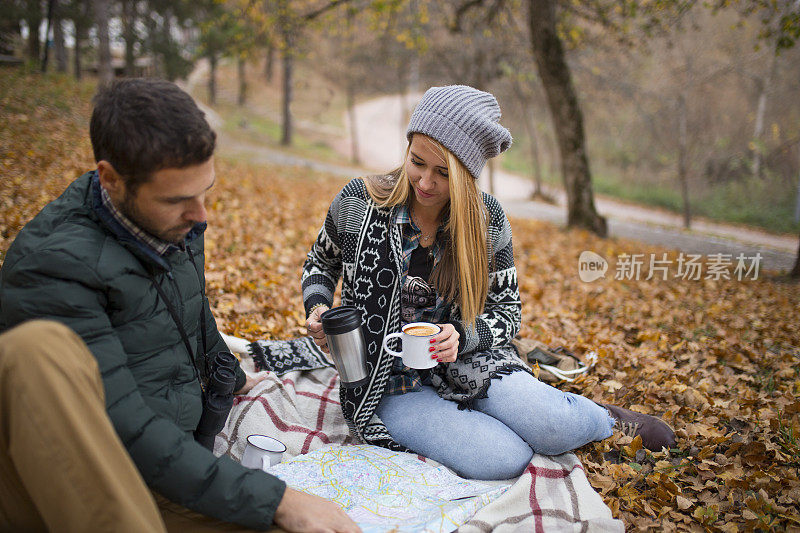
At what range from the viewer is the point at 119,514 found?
131 cm

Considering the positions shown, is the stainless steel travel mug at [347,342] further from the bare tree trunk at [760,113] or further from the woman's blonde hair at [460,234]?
the bare tree trunk at [760,113]

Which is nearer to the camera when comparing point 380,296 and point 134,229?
point 134,229

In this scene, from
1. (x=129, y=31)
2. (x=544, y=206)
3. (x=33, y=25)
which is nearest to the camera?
(x=33, y=25)

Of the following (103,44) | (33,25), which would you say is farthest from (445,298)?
(33,25)

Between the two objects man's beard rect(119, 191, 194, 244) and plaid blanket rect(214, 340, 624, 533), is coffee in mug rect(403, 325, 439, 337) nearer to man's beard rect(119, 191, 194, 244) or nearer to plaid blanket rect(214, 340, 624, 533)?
plaid blanket rect(214, 340, 624, 533)

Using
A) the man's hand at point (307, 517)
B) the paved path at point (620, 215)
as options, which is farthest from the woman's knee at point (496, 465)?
the paved path at point (620, 215)

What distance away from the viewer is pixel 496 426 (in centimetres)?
248

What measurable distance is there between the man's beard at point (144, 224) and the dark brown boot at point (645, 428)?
92.8 inches

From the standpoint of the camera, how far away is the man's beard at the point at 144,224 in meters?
1.64

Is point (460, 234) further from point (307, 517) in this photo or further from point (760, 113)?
point (760, 113)

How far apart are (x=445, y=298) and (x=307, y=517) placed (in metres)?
1.28

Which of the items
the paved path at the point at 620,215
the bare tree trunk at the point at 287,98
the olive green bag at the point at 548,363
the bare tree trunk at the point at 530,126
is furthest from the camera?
the bare tree trunk at the point at 287,98

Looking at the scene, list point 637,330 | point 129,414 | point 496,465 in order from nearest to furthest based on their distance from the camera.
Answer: point 129,414, point 496,465, point 637,330

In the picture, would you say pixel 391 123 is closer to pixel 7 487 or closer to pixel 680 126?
pixel 680 126
